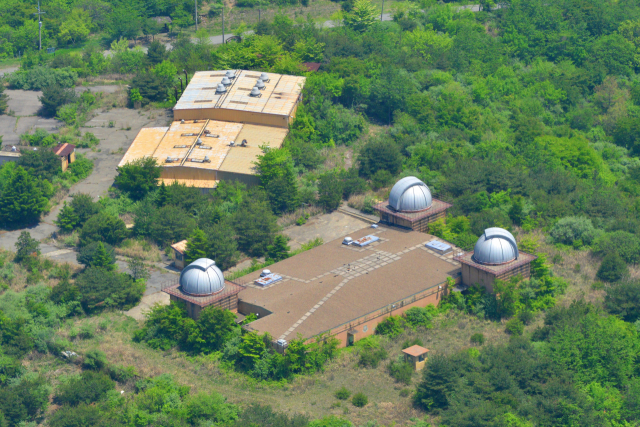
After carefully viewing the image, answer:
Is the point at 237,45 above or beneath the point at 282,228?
above

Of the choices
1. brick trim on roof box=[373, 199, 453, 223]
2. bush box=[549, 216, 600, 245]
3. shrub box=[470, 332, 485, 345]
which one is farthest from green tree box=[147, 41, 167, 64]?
shrub box=[470, 332, 485, 345]

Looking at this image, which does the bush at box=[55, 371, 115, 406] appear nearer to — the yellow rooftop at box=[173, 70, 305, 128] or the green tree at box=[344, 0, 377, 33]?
the yellow rooftop at box=[173, 70, 305, 128]

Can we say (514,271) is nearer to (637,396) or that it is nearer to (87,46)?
(637,396)

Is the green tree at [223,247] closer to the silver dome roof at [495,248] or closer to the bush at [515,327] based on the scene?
the silver dome roof at [495,248]

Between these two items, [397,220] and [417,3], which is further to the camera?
[417,3]

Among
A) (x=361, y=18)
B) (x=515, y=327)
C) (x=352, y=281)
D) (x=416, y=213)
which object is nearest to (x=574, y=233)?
(x=416, y=213)

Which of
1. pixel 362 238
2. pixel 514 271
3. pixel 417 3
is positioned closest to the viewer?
pixel 514 271

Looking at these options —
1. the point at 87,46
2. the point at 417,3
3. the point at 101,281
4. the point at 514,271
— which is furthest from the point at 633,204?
the point at 87,46
